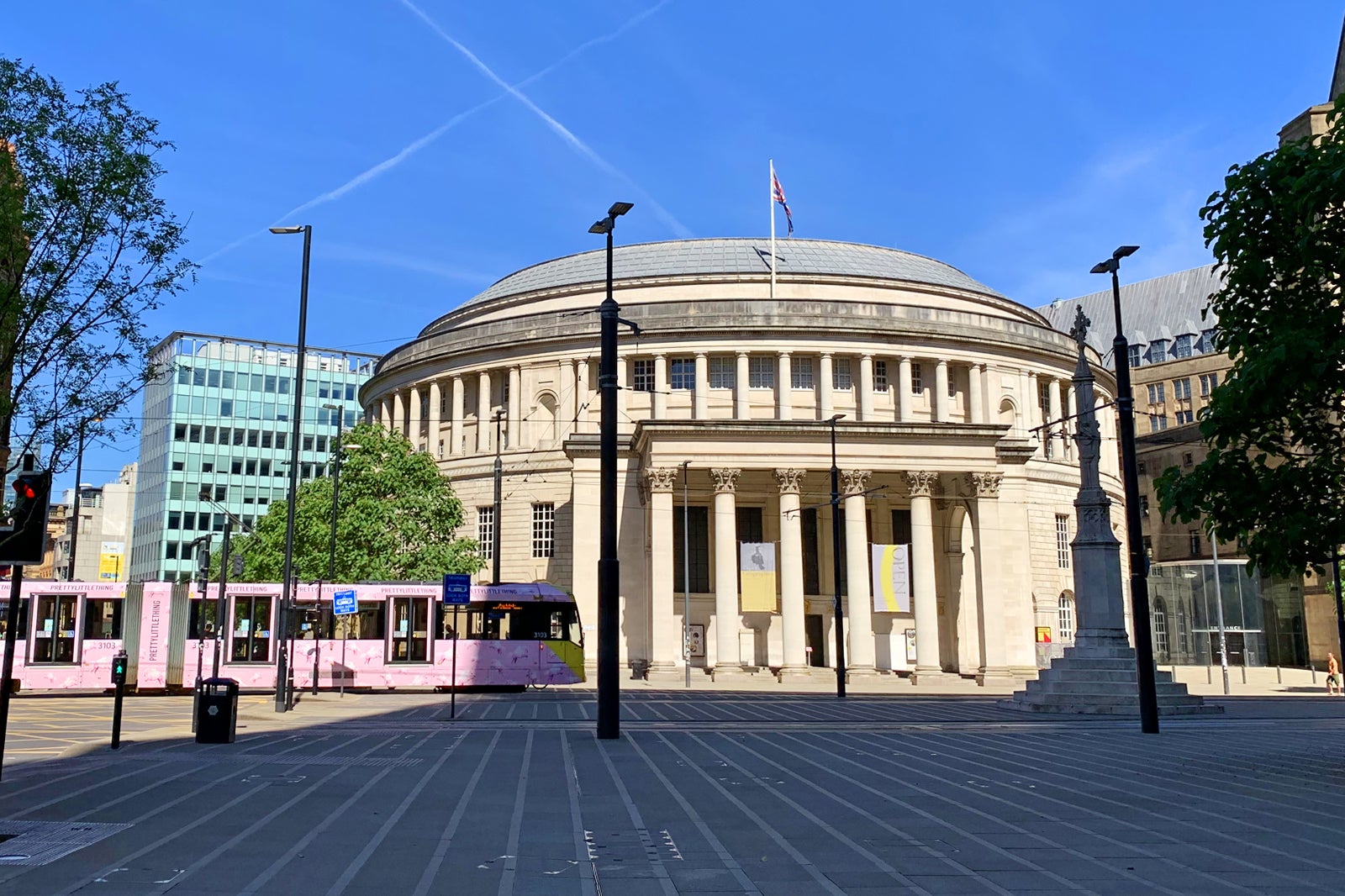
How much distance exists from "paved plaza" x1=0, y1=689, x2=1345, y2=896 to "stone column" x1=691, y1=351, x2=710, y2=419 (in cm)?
4324

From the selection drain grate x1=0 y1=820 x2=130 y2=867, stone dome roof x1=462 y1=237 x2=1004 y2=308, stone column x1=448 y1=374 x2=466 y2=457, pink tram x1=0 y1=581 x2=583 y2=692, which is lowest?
drain grate x1=0 y1=820 x2=130 y2=867

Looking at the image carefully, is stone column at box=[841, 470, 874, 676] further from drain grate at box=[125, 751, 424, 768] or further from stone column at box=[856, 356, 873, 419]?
drain grate at box=[125, 751, 424, 768]

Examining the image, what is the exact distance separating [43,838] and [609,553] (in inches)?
436

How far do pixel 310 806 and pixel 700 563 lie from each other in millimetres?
48569

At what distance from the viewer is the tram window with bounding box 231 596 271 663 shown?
37094 mm

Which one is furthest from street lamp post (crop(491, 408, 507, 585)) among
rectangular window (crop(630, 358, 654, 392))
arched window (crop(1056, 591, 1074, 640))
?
arched window (crop(1056, 591, 1074, 640))

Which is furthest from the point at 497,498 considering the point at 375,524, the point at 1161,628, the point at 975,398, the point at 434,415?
the point at 1161,628

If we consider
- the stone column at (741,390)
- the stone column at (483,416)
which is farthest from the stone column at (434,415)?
the stone column at (741,390)

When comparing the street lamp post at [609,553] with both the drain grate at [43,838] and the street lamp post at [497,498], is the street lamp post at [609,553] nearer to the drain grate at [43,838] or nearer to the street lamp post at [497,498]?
the drain grate at [43,838]

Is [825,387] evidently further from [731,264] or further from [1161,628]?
[1161,628]

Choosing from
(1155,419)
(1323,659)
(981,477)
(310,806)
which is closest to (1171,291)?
(1155,419)

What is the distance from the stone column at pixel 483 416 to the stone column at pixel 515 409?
1.74 meters

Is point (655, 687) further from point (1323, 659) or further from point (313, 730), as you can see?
point (1323, 659)

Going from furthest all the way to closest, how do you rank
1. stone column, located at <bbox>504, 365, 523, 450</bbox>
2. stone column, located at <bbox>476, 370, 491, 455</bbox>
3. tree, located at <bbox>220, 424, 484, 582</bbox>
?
stone column, located at <bbox>476, 370, 491, 455</bbox> → stone column, located at <bbox>504, 365, 523, 450</bbox> → tree, located at <bbox>220, 424, 484, 582</bbox>
